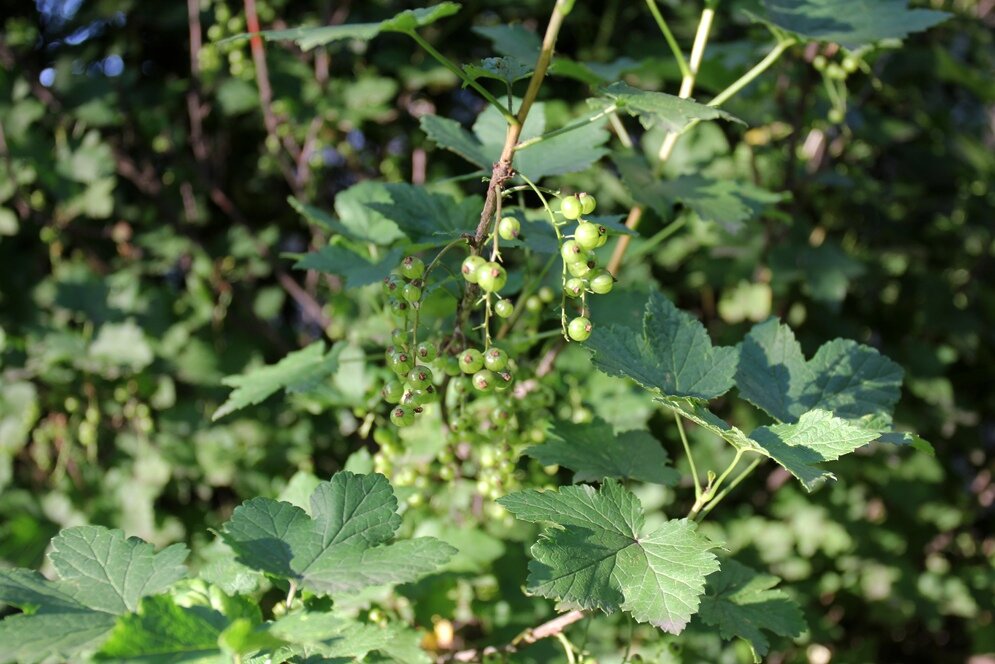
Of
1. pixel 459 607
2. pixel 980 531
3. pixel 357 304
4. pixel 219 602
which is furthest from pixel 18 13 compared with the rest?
pixel 980 531

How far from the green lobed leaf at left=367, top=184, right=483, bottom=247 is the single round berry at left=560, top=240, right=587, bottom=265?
29cm

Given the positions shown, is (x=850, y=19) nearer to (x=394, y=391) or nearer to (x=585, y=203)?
(x=585, y=203)

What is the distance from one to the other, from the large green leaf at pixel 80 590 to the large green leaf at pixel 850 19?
145cm

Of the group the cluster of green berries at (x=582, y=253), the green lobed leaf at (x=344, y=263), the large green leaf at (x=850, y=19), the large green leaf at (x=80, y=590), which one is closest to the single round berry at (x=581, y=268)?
the cluster of green berries at (x=582, y=253)

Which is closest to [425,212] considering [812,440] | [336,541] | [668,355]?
[668,355]

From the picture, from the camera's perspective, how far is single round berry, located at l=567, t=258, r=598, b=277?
3.55 feet

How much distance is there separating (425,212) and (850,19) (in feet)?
3.32

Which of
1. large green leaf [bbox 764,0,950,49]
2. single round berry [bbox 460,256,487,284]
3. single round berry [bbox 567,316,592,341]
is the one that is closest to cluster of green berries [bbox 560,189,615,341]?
single round berry [bbox 567,316,592,341]

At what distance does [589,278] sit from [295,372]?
2.16 feet

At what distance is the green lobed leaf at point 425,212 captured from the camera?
4.39 feet

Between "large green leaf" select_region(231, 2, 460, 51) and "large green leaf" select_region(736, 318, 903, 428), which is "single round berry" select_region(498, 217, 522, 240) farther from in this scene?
"large green leaf" select_region(736, 318, 903, 428)

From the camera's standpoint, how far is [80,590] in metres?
0.97

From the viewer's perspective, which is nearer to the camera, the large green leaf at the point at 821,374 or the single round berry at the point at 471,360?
the single round berry at the point at 471,360

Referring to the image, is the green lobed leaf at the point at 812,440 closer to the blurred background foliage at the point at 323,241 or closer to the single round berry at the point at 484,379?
the single round berry at the point at 484,379
